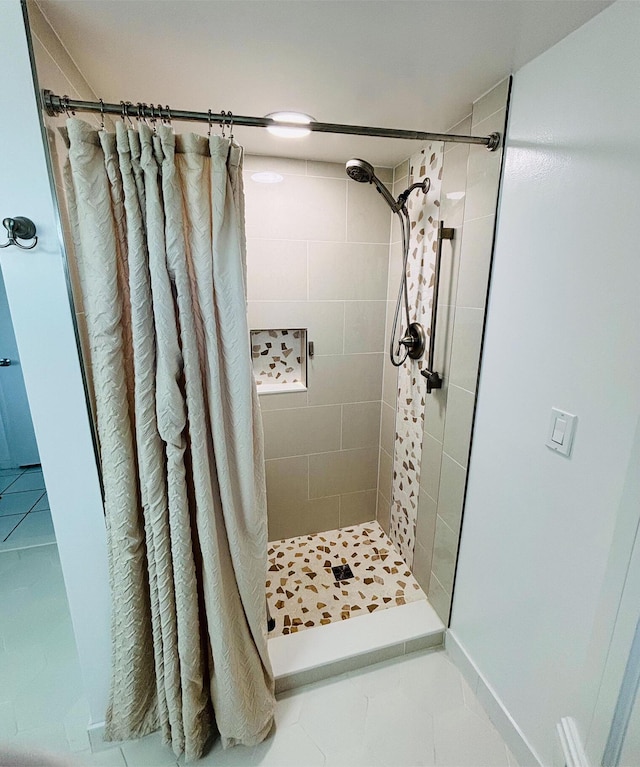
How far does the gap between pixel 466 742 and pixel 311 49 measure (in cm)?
230

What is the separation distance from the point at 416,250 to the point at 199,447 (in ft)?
4.71

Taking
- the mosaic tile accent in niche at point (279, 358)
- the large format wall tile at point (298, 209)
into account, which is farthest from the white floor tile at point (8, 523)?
the large format wall tile at point (298, 209)

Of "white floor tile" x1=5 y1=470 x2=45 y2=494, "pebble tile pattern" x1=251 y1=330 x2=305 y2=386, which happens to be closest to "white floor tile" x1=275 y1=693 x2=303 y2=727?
"pebble tile pattern" x1=251 y1=330 x2=305 y2=386

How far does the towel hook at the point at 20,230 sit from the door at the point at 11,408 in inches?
101

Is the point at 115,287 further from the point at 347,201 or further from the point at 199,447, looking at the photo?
the point at 347,201

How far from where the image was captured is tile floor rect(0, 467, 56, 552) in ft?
7.45

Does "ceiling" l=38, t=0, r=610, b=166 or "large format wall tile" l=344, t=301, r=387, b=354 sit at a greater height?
"ceiling" l=38, t=0, r=610, b=166

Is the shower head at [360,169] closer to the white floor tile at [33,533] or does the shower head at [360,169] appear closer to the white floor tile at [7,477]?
the white floor tile at [33,533]

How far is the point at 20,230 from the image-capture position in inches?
33.6

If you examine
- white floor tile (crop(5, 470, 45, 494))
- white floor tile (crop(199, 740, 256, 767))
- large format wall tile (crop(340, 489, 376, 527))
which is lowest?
white floor tile (crop(199, 740, 256, 767))

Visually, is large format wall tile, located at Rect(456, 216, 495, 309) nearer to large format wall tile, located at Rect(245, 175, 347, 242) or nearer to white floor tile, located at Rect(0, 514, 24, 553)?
large format wall tile, located at Rect(245, 175, 347, 242)

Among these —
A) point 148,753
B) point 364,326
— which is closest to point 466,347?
point 364,326

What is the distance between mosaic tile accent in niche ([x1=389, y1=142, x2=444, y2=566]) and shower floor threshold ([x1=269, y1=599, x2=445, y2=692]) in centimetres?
39

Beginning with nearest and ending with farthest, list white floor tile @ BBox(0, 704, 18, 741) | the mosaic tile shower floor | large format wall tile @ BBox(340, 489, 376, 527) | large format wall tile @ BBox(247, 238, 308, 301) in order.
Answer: white floor tile @ BBox(0, 704, 18, 741), the mosaic tile shower floor, large format wall tile @ BBox(247, 238, 308, 301), large format wall tile @ BBox(340, 489, 376, 527)
